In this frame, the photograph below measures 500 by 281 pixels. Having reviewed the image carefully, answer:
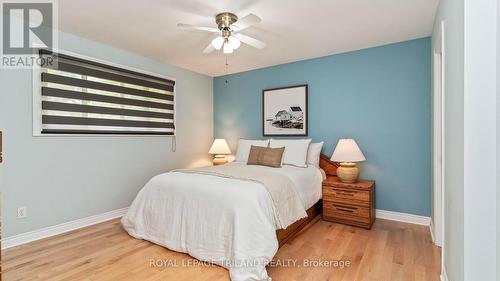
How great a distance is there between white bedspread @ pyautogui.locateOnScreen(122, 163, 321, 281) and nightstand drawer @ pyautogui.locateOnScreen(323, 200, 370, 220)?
0.74 meters

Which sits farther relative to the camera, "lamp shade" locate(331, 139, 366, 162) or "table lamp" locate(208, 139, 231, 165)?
"table lamp" locate(208, 139, 231, 165)

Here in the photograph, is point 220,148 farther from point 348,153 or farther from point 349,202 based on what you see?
point 349,202

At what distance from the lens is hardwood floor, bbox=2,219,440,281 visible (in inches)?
77.0

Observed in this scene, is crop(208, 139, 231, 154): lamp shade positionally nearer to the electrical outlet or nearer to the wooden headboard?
the wooden headboard

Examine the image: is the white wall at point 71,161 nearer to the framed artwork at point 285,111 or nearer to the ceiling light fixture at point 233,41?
the framed artwork at point 285,111

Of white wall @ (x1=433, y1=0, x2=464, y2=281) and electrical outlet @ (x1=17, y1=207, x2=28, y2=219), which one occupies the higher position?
white wall @ (x1=433, y1=0, x2=464, y2=281)

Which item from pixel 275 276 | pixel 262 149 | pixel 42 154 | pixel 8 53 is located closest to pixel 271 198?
pixel 275 276

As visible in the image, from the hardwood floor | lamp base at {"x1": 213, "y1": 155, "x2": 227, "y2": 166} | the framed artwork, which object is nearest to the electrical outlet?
the hardwood floor

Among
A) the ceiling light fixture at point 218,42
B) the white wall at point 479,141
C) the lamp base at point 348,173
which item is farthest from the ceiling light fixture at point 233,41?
the lamp base at point 348,173

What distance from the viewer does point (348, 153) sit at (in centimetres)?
307

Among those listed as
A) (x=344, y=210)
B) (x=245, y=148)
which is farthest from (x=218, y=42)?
(x=344, y=210)

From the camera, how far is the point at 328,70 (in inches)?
145

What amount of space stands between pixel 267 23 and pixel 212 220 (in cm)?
213

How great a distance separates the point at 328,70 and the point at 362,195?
1.91m
